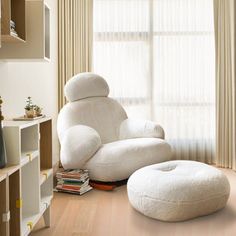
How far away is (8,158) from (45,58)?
2.80 feet

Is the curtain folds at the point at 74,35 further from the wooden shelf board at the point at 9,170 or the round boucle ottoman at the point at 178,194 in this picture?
the wooden shelf board at the point at 9,170

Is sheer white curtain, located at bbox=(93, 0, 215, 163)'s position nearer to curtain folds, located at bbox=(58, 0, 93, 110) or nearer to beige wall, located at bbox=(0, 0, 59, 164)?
curtain folds, located at bbox=(58, 0, 93, 110)

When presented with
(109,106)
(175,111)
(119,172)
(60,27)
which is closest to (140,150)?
(119,172)

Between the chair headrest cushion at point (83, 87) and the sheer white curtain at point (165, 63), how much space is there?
26.4 inches

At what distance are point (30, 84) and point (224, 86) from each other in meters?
2.45

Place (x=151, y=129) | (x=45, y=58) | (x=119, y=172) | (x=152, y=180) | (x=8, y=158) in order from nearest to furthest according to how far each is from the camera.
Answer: (x=8, y=158) → (x=45, y=58) → (x=152, y=180) → (x=119, y=172) → (x=151, y=129)

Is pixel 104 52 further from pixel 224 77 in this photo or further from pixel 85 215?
pixel 85 215

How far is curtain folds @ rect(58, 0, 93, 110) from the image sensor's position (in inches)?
174

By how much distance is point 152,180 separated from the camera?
8.12 ft

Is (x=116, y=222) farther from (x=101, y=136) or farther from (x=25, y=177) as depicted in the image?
(x=101, y=136)

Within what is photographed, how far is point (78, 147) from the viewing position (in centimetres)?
328

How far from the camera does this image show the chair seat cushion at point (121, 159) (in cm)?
327

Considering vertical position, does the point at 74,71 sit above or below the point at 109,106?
above

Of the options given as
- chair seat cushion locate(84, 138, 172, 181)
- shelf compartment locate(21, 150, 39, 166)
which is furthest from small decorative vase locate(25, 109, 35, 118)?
chair seat cushion locate(84, 138, 172, 181)
